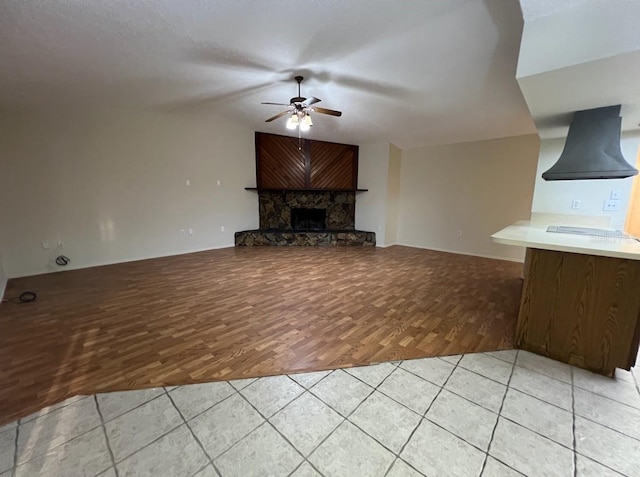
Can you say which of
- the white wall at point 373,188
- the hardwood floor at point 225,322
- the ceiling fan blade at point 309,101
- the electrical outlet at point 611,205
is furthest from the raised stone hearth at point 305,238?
the electrical outlet at point 611,205

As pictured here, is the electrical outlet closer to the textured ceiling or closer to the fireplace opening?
the textured ceiling

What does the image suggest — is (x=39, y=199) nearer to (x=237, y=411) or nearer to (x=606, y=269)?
(x=237, y=411)

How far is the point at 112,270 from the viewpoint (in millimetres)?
3803

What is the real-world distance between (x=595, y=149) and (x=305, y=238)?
14.8 ft

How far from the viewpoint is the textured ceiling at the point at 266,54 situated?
1.85 m

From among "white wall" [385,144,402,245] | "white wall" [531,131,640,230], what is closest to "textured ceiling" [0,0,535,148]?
"white wall" [531,131,640,230]

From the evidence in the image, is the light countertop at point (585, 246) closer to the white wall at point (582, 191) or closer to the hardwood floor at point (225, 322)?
the hardwood floor at point (225, 322)

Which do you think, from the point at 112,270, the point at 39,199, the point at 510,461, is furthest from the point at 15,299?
the point at 510,461

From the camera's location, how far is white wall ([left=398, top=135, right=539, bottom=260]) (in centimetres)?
461

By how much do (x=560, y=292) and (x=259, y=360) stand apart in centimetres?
216

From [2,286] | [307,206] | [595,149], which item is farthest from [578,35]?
[2,286]

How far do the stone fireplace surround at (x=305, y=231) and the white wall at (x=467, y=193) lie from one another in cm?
120

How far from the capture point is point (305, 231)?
19.3ft

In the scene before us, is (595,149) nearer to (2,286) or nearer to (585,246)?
(585,246)
